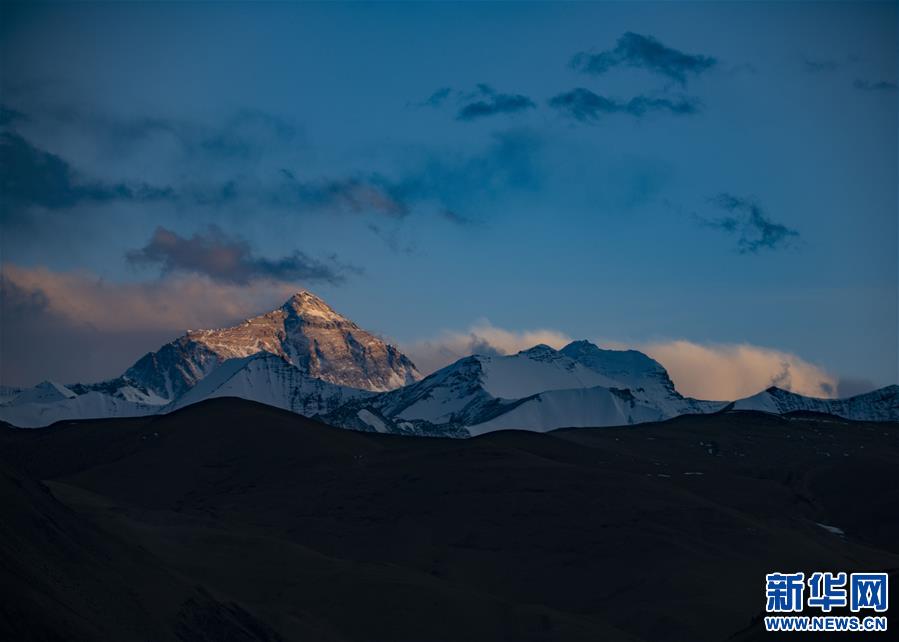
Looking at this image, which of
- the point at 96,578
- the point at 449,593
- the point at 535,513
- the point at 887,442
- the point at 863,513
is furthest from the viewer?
the point at 887,442

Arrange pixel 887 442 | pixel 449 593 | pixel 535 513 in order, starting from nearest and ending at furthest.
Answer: pixel 449 593 → pixel 535 513 → pixel 887 442

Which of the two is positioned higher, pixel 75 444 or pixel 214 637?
pixel 75 444

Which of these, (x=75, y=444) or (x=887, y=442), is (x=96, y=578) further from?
(x=887, y=442)

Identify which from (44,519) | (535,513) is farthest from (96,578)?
(535,513)

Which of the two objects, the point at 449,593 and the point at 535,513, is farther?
the point at 535,513

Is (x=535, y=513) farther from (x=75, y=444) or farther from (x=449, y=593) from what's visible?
(x=75, y=444)

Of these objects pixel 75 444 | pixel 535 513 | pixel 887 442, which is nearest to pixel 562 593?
pixel 535 513

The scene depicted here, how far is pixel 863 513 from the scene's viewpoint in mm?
133500

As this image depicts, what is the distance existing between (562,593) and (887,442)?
114906 millimetres

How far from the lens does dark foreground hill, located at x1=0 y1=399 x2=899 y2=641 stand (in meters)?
66.2

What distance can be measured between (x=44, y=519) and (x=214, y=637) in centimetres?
991

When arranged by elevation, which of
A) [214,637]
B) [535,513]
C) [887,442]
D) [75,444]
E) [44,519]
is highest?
[887,442]

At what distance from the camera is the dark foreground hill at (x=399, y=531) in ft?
217

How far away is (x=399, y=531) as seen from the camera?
357 feet
